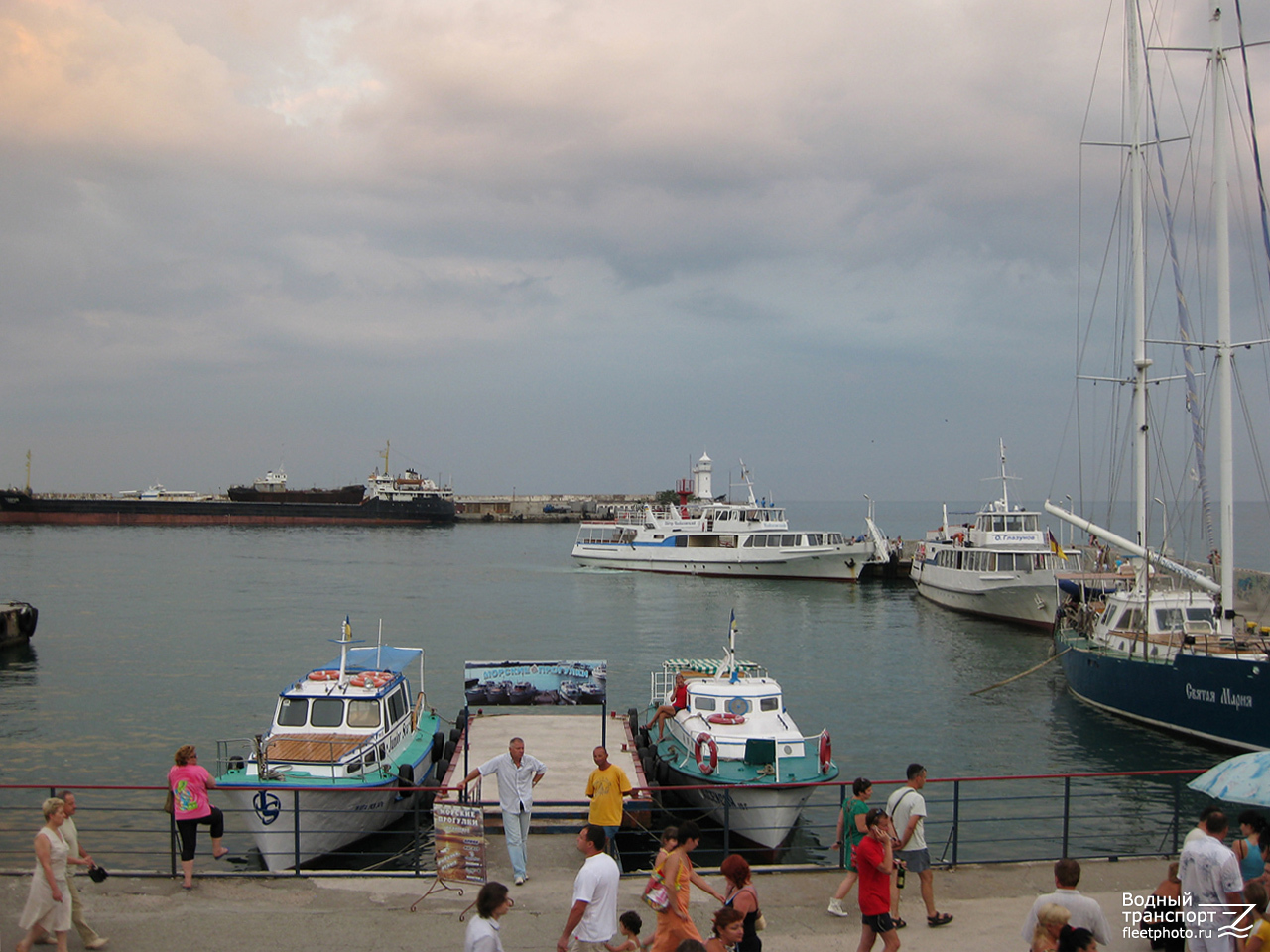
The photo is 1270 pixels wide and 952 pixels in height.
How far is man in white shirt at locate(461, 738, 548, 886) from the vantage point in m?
9.98

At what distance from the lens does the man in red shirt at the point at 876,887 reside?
7.46 meters

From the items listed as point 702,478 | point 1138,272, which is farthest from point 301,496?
point 1138,272

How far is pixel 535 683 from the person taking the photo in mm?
16297

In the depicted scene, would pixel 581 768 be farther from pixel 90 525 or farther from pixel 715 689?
pixel 90 525

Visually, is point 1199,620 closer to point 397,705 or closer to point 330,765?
point 397,705

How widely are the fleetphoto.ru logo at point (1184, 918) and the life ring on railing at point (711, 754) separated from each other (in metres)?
8.00

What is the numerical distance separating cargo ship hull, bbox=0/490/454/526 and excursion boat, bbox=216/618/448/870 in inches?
4800

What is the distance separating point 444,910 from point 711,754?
797 cm

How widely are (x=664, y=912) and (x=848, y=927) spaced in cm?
287

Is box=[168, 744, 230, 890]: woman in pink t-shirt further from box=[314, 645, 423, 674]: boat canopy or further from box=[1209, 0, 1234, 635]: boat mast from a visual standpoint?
box=[1209, 0, 1234, 635]: boat mast

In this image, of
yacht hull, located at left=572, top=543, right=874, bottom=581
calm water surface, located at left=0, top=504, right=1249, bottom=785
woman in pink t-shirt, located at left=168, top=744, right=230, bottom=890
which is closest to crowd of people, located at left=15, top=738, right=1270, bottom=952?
woman in pink t-shirt, located at left=168, top=744, right=230, bottom=890

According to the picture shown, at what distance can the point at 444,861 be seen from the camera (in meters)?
9.62

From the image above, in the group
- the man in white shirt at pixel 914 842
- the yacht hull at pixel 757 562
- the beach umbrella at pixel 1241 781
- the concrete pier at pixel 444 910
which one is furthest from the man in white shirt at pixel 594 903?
the yacht hull at pixel 757 562

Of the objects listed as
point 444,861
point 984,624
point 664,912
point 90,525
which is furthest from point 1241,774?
point 90,525
